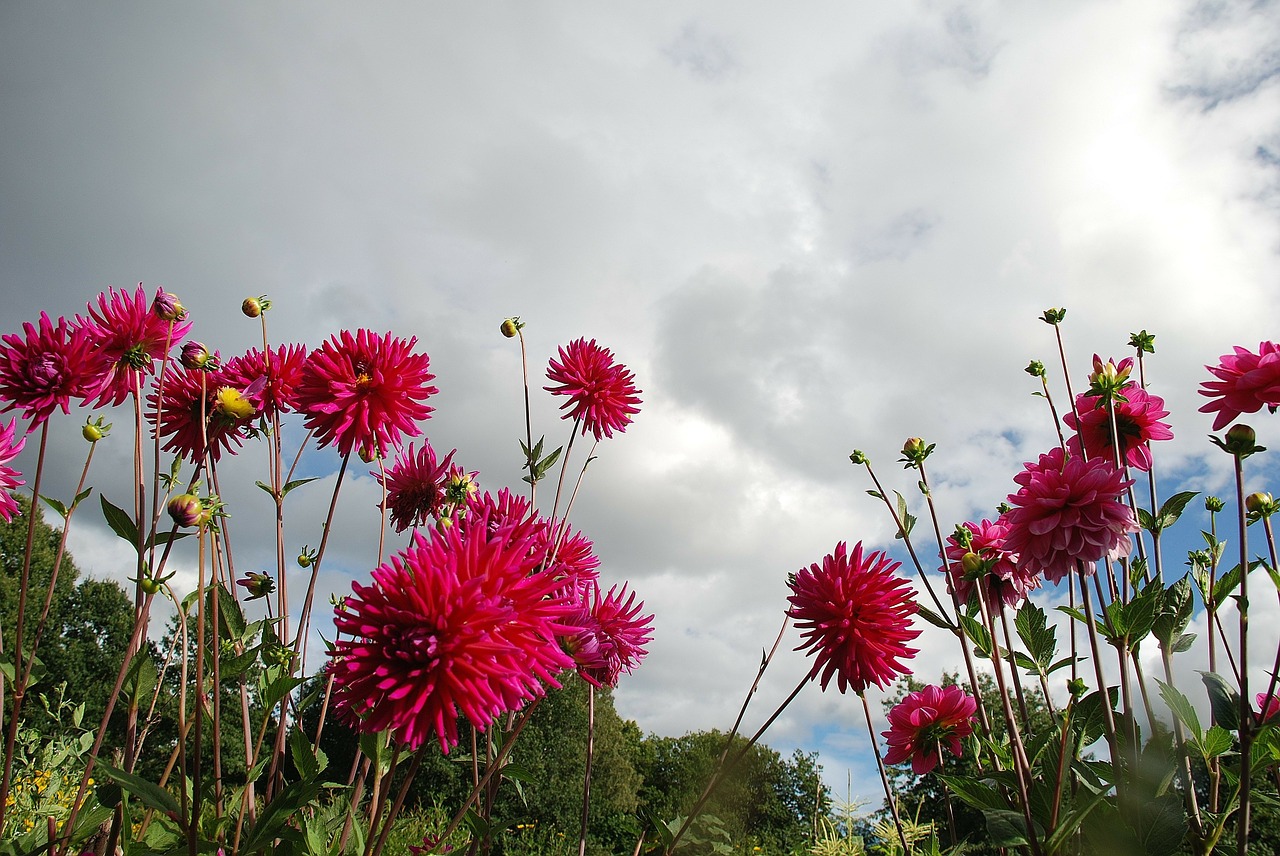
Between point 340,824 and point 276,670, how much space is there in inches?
28.4

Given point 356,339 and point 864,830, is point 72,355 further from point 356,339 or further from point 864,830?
point 864,830

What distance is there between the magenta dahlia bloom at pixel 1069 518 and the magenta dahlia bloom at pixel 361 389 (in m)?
1.88

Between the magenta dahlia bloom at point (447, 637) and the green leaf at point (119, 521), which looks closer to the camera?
the magenta dahlia bloom at point (447, 637)

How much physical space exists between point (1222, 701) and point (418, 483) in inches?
102

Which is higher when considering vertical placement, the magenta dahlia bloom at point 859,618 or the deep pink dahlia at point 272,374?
the deep pink dahlia at point 272,374

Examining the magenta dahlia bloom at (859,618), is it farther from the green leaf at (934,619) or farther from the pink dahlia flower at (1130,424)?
the pink dahlia flower at (1130,424)

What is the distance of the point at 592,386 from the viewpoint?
3170 millimetres

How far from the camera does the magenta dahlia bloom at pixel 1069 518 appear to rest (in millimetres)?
1986

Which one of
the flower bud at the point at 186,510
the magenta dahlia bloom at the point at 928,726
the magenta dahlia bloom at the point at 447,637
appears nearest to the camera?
the magenta dahlia bloom at the point at 447,637

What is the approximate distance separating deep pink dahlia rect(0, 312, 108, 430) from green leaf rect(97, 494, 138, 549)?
712 mm

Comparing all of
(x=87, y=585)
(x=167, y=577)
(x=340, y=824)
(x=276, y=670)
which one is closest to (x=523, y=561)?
(x=276, y=670)

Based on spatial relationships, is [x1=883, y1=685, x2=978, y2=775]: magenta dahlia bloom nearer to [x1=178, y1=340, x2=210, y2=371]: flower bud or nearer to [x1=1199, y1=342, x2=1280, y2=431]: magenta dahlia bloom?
[x1=1199, y1=342, x2=1280, y2=431]: magenta dahlia bloom

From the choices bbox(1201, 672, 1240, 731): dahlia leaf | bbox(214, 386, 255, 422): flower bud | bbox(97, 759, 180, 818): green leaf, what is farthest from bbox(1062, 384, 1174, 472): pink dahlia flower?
bbox(97, 759, 180, 818): green leaf

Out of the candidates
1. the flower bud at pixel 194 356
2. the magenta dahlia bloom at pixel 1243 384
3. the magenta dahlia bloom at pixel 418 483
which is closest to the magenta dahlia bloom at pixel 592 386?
the magenta dahlia bloom at pixel 418 483
